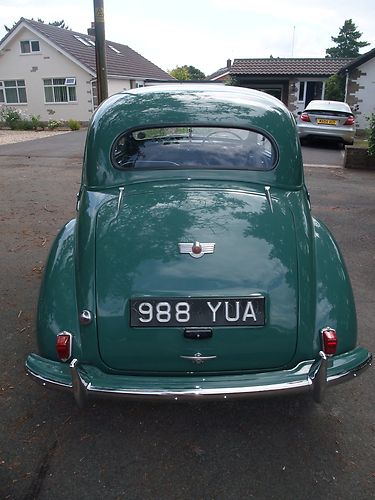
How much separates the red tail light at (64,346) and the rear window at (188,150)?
1.30m

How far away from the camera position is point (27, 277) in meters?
5.00

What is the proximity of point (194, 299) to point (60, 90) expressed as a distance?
29.4 metres

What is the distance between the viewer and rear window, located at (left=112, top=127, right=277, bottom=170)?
3314 mm

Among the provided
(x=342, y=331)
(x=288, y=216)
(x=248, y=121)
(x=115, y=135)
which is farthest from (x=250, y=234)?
(x=115, y=135)

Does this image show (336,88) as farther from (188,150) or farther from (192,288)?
(192,288)

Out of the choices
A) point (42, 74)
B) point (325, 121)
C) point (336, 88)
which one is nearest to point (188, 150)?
point (325, 121)

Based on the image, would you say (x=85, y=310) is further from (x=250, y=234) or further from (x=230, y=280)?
(x=250, y=234)

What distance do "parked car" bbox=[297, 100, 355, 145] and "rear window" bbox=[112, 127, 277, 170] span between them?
1166cm

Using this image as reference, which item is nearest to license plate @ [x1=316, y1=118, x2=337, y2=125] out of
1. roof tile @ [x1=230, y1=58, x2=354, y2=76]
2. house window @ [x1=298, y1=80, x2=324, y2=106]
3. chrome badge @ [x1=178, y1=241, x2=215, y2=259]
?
chrome badge @ [x1=178, y1=241, x2=215, y2=259]

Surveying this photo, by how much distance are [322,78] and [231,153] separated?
2816cm

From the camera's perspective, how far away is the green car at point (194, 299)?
247cm

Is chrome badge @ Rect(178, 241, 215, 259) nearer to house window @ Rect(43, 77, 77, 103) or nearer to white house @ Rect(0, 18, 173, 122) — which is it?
white house @ Rect(0, 18, 173, 122)

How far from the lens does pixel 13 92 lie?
30062mm

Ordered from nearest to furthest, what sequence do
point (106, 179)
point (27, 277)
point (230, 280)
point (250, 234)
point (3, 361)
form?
point (230, 280), point (250, 234), point (106, 179), point (3, 361), point (27, 277)
